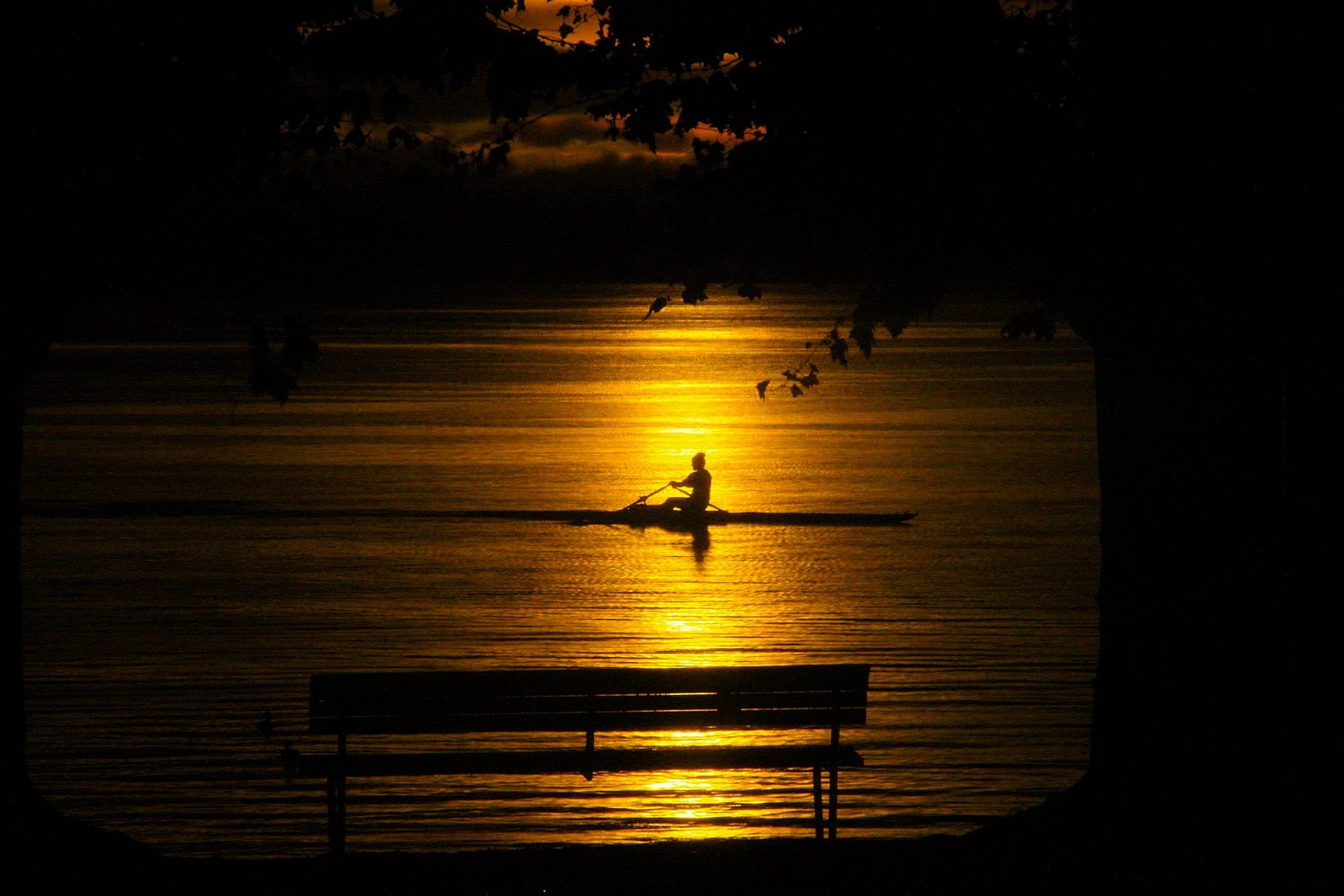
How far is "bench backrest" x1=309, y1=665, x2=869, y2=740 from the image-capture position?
7.54 metres

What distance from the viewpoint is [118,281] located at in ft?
20.9

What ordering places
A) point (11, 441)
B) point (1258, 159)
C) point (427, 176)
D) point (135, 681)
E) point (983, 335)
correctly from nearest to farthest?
point (1258, 159), point (11, 441), point (427, 176), point (135, 681), point (983, 335)

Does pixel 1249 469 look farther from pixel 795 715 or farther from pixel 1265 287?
pixel 795 715

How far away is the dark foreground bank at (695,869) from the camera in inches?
252

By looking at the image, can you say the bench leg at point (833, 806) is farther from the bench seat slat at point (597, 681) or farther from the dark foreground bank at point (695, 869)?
the dark foreground bank at point (695, 869)

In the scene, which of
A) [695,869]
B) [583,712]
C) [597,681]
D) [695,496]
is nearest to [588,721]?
[583,712]

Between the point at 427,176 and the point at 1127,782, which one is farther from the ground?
the point at 427,176

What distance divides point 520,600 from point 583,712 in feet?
56.4

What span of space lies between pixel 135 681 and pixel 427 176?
1202cm

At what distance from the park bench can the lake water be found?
1.89 metres

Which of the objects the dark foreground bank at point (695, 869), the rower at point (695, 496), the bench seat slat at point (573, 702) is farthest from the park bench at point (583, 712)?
the rower at point (695, 496)

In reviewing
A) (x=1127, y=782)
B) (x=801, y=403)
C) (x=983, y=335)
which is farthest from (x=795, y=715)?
(x=983, y=335)

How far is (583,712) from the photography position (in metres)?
7.91

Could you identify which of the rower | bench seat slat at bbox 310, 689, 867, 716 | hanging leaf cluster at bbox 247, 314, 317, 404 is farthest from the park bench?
the rower
